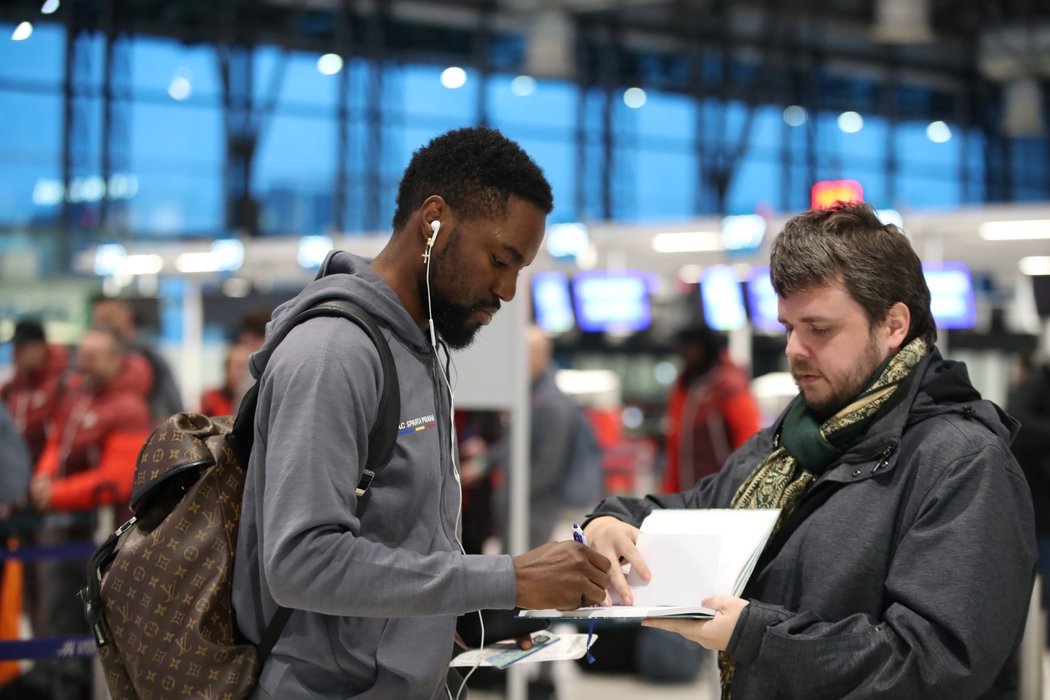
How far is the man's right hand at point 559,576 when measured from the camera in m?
1.63

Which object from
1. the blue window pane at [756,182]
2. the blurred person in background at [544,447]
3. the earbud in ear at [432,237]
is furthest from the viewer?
the blue window pane at [756,182]

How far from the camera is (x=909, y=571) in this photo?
1.74m

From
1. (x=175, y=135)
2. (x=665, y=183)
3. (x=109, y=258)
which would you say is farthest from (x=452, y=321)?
(x=665, y=183)

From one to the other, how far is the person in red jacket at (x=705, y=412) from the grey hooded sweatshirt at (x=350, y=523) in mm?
4514

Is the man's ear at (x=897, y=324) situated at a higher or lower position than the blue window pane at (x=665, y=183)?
lower

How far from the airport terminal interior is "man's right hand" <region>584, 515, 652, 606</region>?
339 cm

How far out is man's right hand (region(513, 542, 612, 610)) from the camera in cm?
163

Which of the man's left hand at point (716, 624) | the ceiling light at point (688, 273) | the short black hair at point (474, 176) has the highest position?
the ceiling light at point (688, 273)

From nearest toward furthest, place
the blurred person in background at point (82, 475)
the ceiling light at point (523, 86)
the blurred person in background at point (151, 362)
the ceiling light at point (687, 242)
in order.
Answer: the blurred person in background at point (82, 475)
the blurred person in background at point (151, 362)
the ceiling light at point (687, 242)
the ceiling light at point (523, 86)

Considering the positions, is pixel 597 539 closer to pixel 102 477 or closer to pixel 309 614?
pixel 309 614

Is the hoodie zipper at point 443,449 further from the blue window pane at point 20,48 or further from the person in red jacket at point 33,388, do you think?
the person in red jacket at point 33,388

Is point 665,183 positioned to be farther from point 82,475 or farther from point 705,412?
point 82,475

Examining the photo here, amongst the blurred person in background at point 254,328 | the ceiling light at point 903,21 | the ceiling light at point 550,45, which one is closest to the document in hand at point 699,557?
the blurred person in background at point 254,328

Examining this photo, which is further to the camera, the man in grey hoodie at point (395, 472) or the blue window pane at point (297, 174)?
the blue window pane at point (297, 174)
